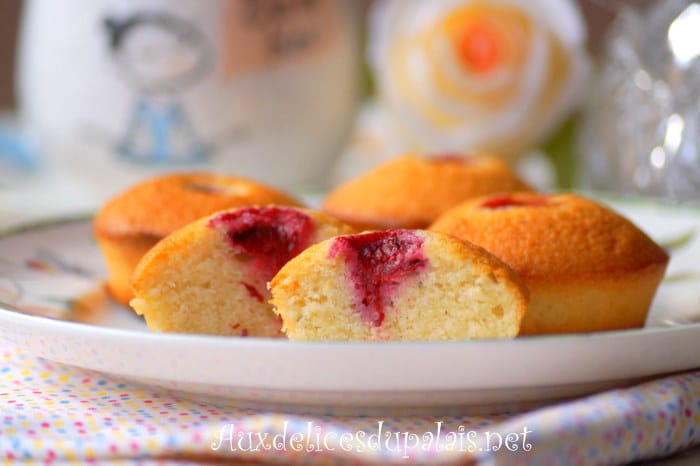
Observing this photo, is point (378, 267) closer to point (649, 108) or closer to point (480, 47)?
point (649, 108)

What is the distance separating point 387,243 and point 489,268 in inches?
3.6

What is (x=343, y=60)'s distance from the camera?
1.88m

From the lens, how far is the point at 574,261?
0.97 metres

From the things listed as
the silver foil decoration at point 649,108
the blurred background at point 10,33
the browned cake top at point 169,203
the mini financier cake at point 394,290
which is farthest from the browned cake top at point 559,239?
the blurred background at point 10,33

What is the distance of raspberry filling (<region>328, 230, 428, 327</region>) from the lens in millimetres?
804

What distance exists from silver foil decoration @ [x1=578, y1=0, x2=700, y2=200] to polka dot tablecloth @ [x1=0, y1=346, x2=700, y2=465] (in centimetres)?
90

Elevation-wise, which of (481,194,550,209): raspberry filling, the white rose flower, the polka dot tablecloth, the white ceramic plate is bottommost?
the polka dot tablecloth

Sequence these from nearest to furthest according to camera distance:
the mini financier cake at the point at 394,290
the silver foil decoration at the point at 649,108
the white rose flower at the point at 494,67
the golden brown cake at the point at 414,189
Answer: the mini financier cake at the point at 394,290, the golden brown cake at the point at 414,189, the silver foil decoration at the point at 649,108, the white rose flower at the point at 494,67

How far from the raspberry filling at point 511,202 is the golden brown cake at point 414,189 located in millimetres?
155

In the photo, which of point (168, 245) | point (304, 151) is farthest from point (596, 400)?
point (304, 151)

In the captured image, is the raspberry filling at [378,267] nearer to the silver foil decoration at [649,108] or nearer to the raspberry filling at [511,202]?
the raspberry filling at [511,202]

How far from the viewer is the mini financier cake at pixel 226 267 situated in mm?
897

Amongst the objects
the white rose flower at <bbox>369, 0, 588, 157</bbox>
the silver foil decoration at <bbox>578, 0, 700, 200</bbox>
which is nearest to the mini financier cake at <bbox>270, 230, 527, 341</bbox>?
the silver foil decoration at <bbox>578, 0, 700, 200</bbox>

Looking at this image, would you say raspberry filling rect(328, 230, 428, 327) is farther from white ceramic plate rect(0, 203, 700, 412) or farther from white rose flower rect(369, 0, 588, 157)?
white rose flower rect(369, 0, 588, 157)
